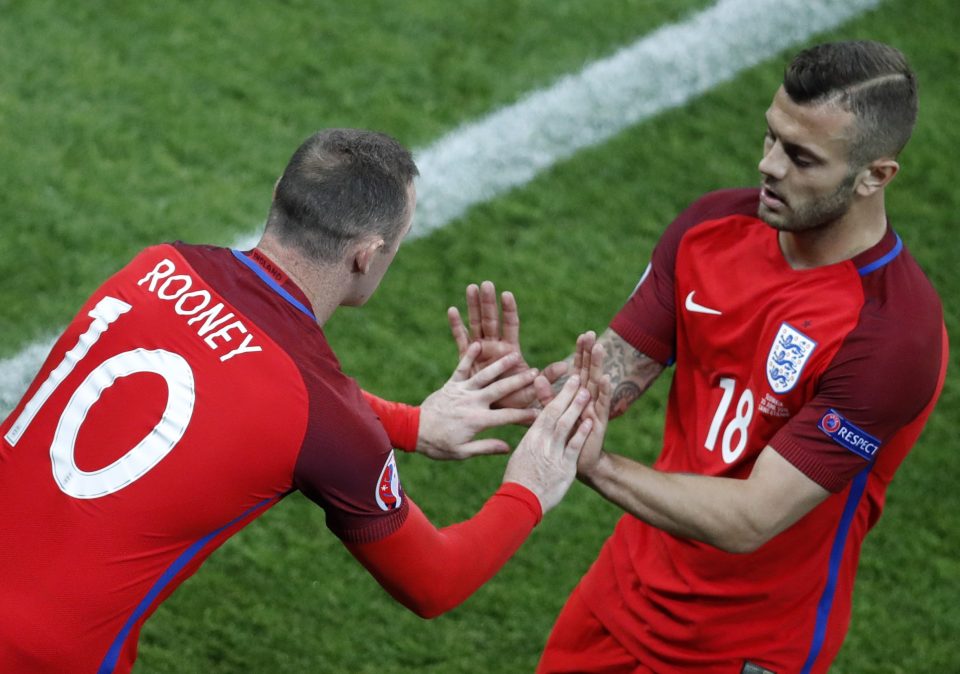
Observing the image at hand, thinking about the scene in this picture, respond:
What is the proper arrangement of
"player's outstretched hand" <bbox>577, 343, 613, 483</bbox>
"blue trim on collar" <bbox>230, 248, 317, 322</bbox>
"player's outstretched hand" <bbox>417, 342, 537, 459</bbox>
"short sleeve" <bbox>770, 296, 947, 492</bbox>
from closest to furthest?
"blue trim on collar" <bbox>230, 248, 317, 322</bbox>
"short sleeve" <bbox>770, 296, 947, 492</bbox>
"player's outstretched hand" <bbox>577, 343, 613, 483</bbox>
"player's outstretched hand" <bbox>417, 342, 537, 459</bbox>

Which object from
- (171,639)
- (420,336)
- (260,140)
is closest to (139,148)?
(260,140)

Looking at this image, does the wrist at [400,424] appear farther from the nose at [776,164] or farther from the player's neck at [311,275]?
the nose at [776,164]

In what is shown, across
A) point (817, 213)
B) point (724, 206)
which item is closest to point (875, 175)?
point (817, 213)

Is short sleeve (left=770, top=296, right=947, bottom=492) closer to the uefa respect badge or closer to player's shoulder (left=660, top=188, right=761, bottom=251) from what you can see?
the uefa respect badge

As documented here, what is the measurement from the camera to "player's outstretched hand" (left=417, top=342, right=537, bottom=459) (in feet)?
12.2

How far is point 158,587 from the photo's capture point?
3035 millimetres

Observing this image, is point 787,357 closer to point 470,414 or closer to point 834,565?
point 834,565

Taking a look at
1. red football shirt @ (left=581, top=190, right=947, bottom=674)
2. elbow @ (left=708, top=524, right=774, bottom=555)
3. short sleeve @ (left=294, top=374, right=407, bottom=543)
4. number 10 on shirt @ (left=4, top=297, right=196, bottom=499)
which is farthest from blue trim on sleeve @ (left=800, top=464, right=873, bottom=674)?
number 10 on shirt @ (left=4, top=297, right=196, bottom=499)

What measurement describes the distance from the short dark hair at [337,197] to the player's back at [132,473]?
256 millimetres

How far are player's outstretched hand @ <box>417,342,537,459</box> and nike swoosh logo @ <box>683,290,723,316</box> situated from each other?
0.42 meters

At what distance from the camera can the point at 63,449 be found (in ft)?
9.80

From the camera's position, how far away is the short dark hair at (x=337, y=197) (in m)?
3.21

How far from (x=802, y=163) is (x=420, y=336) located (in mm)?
2526

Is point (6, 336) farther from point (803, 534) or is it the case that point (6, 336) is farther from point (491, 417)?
point (803, 534)
